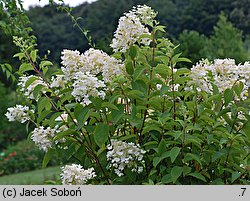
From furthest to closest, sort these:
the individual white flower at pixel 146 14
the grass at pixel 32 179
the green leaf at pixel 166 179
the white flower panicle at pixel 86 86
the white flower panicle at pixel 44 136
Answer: the grass at pixel 32 179, the white flower panicle at pixel 44 136, the individual white flower at pixel 146 14, the green leaf at pixel 166 179, the white flower panicle at pixel 86 86

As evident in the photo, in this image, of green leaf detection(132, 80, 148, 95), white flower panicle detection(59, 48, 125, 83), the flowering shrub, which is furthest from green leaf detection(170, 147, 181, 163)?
white flower panicle detection(59, 48, 125, 83)

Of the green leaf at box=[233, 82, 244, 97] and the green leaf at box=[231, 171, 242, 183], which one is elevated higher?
the green leaf at box=[233, 82, 244, 97]

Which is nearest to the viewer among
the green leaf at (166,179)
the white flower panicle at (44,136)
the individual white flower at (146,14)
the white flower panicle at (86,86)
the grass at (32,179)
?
the white flower panicle at (86,86)

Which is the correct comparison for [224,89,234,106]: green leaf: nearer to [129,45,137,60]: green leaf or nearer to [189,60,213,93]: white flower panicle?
[189,60,213,93]: white flower panicle

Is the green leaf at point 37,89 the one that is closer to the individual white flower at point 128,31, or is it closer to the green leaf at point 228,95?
the individual white flower at point 128,31

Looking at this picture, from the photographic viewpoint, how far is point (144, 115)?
1794mm

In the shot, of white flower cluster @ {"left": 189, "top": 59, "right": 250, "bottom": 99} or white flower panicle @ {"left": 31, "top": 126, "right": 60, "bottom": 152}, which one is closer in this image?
white flower cluster @ {"left": 189, "top": 59, "right": 250, "bottom": 99}

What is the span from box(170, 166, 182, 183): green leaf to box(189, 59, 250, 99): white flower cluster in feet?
0.97

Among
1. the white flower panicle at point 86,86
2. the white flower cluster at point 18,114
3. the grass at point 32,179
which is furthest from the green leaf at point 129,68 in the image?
the grass at point 32,179

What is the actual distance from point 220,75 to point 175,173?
0.47 metres

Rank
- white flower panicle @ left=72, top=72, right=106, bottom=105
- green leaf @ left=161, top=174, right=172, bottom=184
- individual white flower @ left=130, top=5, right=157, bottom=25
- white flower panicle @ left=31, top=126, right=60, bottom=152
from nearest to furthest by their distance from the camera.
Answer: white flower panicle @ left=72, top=72, right=106, bottom=105 → green leaf @ left=161, top=174, right=172, bottom=184 → individual white flower @ left=130, top=5, right=157, bottom=25 → white flower panicle @ left=31, top=126, right=60, bottom=152

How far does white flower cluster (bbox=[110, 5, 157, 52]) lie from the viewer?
173 cm

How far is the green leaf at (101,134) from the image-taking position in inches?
66.1

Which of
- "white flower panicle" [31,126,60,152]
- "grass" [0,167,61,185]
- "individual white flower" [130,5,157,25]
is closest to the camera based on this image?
"individual white flower" [130,5,157,25]
